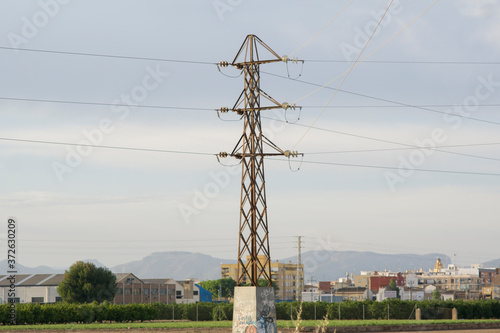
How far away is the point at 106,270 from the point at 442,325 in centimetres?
6002

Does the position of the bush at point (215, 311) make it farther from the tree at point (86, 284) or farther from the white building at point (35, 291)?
the white building at point (35, 291)

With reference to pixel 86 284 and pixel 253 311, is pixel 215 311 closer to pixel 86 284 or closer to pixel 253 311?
pixel 86 284

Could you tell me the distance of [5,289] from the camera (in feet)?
396

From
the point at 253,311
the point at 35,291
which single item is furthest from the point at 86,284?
the point at 253,311

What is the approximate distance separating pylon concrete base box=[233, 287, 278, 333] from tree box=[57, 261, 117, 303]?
73.6 metres

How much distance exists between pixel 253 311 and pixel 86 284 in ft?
245

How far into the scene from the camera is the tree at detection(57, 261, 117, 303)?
10325cm

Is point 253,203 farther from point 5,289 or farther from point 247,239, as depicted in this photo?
point 5,289

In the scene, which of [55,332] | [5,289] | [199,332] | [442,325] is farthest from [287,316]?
[5,289]

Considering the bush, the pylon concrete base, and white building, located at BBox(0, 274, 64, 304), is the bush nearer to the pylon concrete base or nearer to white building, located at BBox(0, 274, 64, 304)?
the pylon concrete base

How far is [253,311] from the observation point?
34000mm

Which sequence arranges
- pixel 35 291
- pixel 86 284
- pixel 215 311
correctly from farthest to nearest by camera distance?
pixel 35 291, pixel 86 284, pixel 215 311

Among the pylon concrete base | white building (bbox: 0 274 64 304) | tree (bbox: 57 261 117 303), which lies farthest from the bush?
white building (bbox: 0 274 64 304)

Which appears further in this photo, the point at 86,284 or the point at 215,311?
the point at 86,284
